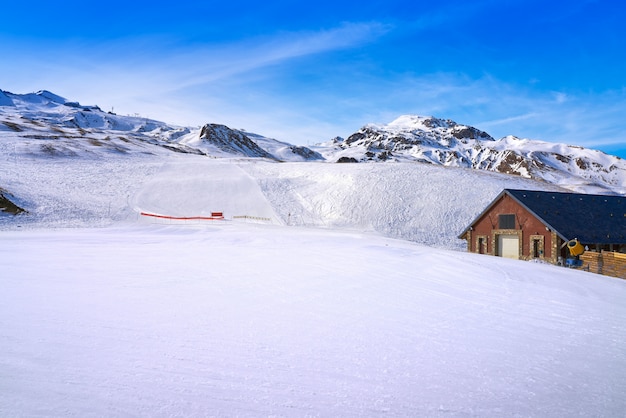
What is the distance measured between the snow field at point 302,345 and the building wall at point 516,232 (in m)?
20.9

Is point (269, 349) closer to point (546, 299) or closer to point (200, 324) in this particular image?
point (200, 324)

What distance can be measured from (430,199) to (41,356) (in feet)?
162

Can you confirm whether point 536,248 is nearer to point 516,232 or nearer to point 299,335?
point 516,232

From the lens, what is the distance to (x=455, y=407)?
15.4 feet

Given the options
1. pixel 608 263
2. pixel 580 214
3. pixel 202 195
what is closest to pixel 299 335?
pixel 608 263

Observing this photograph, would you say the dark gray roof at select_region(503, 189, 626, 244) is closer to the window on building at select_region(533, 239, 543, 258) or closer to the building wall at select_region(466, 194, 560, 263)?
the building wall at select_region(466, 194, 560, 263)

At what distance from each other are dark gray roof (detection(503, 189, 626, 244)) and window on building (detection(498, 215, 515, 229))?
71.1 inches

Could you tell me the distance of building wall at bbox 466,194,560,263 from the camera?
31.6 meters

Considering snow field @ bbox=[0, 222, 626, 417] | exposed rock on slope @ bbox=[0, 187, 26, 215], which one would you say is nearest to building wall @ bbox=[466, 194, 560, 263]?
snow field @ bbox=[0, 222, 626, 417]

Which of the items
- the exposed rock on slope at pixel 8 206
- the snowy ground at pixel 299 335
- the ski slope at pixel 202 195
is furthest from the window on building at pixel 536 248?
the exposed rock on slope at pixel 8 206

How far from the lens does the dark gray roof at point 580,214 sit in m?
31.7

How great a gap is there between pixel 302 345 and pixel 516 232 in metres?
32.8

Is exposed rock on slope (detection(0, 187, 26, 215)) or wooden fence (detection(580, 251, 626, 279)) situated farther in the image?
exposed rock on slope (detection(0, 187, 26, 215))

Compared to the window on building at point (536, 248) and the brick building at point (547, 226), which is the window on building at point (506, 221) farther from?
the window on building at point (536, 248)
